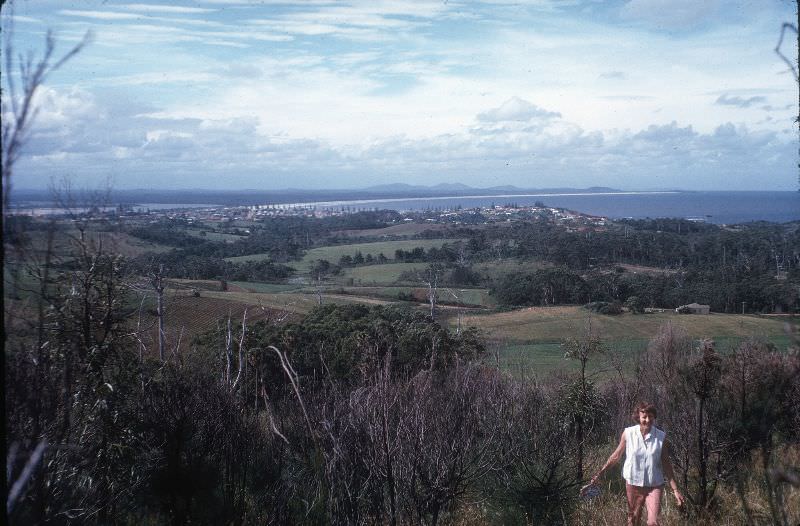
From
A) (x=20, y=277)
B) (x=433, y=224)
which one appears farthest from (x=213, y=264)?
(x=433, y=224)

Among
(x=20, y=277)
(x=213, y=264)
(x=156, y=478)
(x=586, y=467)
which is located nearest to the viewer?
(x=20, y=277)

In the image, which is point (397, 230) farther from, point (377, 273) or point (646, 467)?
point (646, 467)

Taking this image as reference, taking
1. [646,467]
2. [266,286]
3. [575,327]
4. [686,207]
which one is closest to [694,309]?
[575,327]

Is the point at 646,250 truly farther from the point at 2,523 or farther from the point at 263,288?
the point at 2,523

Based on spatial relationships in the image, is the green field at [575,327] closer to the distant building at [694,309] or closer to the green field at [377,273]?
the distant building at [694,309]

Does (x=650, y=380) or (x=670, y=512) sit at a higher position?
(x=670, y=512)

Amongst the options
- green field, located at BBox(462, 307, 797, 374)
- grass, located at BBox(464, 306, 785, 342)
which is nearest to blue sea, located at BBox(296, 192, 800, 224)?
grass, located at BBox(464, 306, 785, 342)

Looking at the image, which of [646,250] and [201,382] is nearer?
[201,382]
